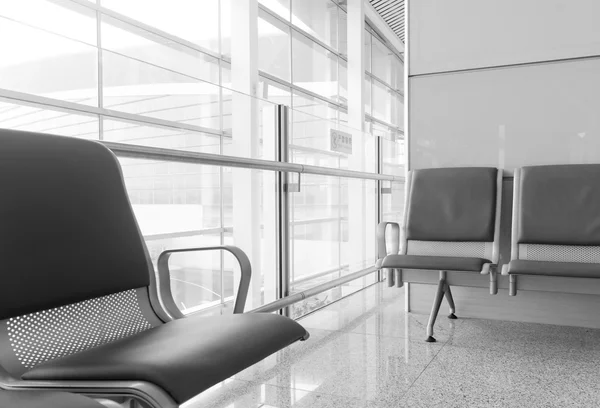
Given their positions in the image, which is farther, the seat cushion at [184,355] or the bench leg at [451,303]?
the bench leg at [451,303]

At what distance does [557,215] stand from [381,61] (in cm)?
1000

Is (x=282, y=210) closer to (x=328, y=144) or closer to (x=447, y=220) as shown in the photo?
(x=447, y=220)

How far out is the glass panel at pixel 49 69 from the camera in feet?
16.4

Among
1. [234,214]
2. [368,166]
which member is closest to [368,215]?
[368,166]

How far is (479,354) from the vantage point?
108 inches

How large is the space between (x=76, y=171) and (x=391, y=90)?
12.4 metres

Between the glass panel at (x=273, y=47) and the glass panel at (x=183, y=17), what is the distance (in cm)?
95

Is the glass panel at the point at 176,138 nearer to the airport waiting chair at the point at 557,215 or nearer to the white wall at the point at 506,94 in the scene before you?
the white wall at the point at 506,94

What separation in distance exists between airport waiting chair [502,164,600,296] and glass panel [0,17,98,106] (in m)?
3.82

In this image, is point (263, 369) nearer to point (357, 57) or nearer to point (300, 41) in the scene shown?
point (300, 41)

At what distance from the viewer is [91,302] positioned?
1479 millimetres

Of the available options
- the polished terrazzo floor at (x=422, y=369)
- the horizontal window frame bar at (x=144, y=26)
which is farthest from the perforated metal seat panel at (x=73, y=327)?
the horizontal window frame bar at (x=144, y=26)

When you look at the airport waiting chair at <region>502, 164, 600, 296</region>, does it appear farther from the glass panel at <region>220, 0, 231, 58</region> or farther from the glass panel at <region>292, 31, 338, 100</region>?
the glass panel at <region>292, 31, 338, 100</region>

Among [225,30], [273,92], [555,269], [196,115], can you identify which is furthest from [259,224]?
[273,92]
